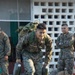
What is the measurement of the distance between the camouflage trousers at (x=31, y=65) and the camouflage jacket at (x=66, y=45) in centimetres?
240

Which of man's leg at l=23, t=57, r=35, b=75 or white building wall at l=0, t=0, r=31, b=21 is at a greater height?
white building wall at l=0, t=0, r=31, b=21

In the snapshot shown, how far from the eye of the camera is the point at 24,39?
798cm

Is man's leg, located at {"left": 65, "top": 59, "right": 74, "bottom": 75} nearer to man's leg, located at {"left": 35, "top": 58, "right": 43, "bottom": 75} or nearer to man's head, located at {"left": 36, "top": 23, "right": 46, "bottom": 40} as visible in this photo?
man's leg, located at {"left": 35, "top": 58, "right": 43, "bottom": 75}

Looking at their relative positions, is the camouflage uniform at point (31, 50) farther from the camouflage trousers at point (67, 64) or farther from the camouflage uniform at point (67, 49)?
the camouflage trousers at point (67, 64)

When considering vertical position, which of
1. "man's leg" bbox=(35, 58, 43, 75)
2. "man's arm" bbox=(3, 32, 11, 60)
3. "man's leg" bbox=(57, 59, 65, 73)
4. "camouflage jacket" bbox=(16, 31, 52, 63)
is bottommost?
"man's leg" bbox=(57, 59, 65, 73)

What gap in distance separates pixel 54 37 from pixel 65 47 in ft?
12.0

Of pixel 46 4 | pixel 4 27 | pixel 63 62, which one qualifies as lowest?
pixel 63 62

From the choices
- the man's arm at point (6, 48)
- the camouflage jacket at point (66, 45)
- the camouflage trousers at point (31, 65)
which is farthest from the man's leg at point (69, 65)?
the camouflage trousers at point (31, 65)

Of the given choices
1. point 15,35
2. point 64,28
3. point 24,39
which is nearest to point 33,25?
point 24,39

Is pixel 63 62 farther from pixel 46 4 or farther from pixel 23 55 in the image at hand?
pixel 46 4

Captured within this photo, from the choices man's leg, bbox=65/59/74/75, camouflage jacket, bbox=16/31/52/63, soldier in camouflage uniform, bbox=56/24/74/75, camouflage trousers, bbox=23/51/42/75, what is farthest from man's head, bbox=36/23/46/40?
man's leg, bbox=65/59/74/75

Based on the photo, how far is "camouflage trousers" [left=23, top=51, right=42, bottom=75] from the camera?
7785 millimetres

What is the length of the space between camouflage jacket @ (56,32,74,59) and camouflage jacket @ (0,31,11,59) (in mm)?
1680

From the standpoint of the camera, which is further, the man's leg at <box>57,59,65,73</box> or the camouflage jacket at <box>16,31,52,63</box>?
the man's leg at <box>57,59,65,73</box>
